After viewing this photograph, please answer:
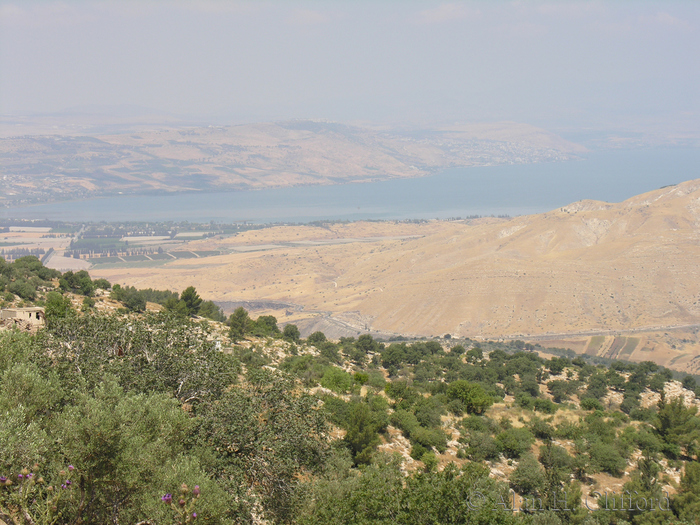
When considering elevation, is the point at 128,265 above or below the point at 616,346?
above

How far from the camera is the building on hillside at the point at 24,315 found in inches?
860

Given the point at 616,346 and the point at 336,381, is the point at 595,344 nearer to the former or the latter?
the point at 616,346

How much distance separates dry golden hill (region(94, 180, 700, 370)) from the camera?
64.0 metres

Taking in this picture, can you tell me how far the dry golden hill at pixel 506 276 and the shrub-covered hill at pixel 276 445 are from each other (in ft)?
125

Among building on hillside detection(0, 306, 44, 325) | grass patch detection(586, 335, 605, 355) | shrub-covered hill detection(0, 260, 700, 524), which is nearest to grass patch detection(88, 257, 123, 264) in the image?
grass patch detection(586, 335, 605, 355)

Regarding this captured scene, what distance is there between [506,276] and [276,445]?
63413mm

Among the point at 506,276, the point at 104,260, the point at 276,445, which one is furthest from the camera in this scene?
the point at 104,260

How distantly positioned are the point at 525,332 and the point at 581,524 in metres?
48.2

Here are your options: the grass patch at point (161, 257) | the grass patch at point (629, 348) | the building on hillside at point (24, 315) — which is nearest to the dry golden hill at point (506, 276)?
the grass patch at point (629, 348)

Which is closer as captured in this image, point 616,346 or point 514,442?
point 514,442

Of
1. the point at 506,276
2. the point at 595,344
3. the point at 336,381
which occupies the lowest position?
the point at 595,344

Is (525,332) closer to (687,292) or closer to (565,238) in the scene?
(687,292)

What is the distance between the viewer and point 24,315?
74.7 ft

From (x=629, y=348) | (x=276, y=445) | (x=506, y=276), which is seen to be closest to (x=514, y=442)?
(x=276, y=445)
